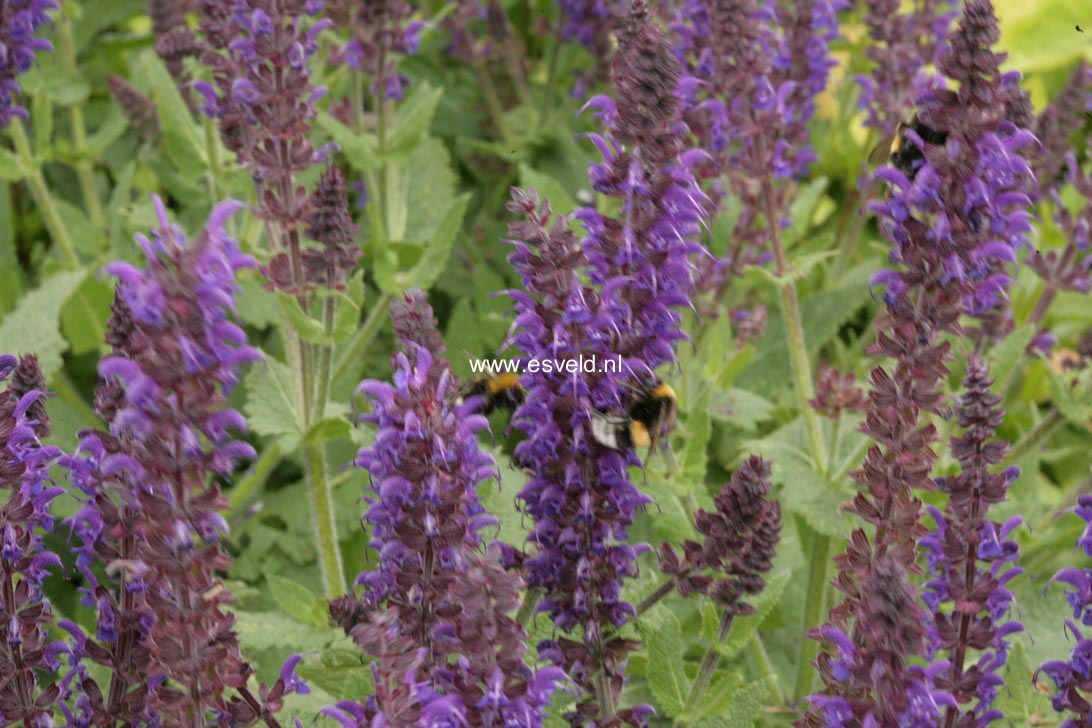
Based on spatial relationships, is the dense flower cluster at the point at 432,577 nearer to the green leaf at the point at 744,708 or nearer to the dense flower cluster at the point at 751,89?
the green leaf at the point at 744,708

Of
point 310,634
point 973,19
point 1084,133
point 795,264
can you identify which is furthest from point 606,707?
point 1084,133

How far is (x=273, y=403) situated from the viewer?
3918mm

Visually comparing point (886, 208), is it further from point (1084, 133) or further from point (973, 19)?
point (1084, 133)

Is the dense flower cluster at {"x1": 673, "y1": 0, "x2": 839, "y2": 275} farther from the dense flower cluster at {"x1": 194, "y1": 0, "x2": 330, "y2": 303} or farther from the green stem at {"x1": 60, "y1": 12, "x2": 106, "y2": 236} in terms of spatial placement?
the green stem at {"x1": 60, "y1": 12, "x2": 106, "y2": 236}

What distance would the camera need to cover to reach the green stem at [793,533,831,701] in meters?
3.79

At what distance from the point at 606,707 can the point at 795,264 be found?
2.12 m

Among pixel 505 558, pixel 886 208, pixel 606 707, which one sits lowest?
pixel 606 707

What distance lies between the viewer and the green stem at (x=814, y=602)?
3.79m

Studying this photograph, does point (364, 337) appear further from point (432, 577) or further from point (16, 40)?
point (432, 577)

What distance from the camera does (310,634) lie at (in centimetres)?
344

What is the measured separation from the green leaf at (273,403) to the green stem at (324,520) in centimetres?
8

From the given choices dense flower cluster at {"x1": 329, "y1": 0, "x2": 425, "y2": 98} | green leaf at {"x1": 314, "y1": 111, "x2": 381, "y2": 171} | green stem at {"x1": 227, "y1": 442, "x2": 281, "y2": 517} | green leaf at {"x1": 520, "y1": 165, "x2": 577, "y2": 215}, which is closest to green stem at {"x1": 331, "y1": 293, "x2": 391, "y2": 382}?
green stem at {"x1": 227, "y1": 442, "x2": 281, "y2": 517}

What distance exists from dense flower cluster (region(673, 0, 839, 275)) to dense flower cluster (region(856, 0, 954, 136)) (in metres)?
0.20

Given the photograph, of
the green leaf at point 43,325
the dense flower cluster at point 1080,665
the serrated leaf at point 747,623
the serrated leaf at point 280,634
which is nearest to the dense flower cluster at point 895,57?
the serrated leaf at point 747,623
